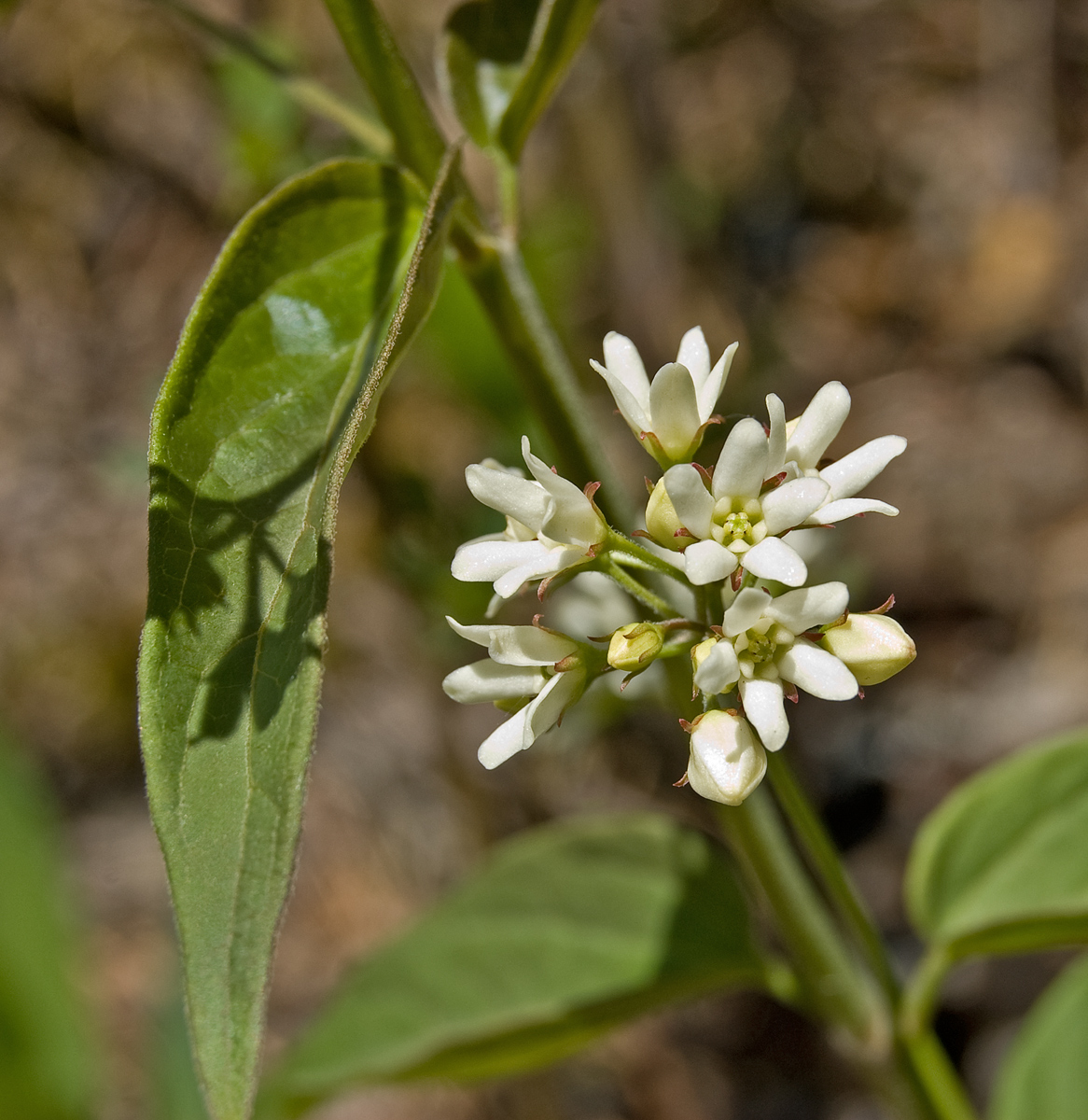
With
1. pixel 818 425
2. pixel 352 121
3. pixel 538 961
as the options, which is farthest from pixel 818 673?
pixel 538 961

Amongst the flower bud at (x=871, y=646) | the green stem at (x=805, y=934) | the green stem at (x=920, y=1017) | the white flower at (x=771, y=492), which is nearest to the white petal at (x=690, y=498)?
the white flower at (x=771, y=492)

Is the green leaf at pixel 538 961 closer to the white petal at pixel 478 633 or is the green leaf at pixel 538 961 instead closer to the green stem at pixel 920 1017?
the green stem at pixel 920 1017

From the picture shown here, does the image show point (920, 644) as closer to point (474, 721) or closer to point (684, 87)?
point (474, 721)

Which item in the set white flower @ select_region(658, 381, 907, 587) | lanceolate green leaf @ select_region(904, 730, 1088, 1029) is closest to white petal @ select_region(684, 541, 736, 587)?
white flower @ select_region(658, 381, 907, 587)

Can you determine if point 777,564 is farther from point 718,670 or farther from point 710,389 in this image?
point 710,389

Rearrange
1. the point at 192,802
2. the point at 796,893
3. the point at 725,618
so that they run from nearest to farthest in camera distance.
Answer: the point at 192,802
the point at 725,618
the point at 796,893

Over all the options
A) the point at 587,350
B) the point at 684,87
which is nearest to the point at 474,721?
the point at 587,350

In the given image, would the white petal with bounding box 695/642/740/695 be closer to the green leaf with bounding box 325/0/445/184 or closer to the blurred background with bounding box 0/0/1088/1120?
the green leaf with bounding box 325/0/445/184
